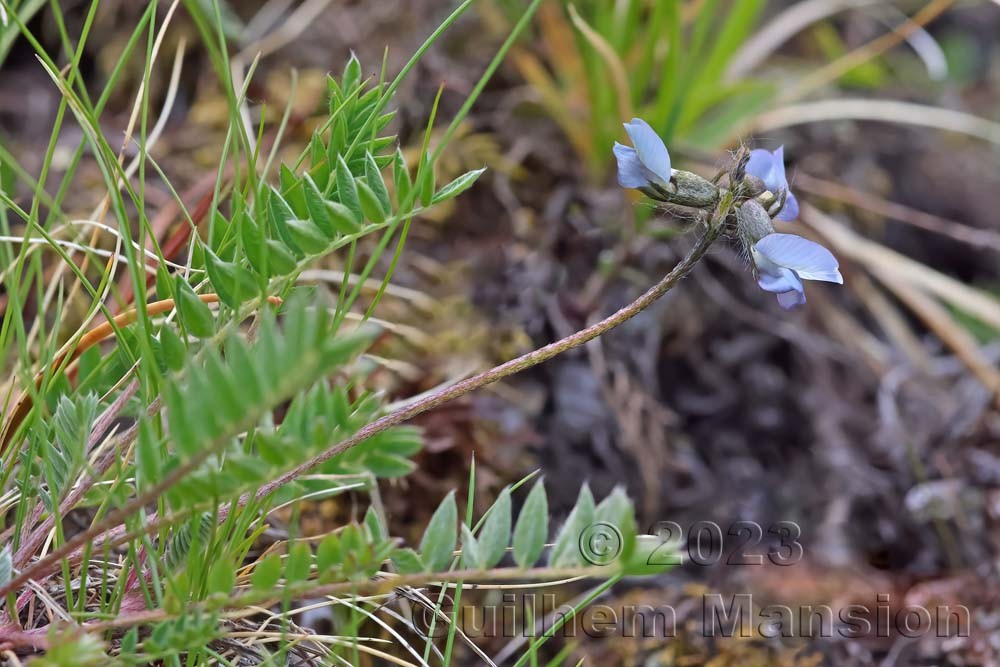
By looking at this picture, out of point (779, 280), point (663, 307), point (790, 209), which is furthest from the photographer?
point (663, 307)

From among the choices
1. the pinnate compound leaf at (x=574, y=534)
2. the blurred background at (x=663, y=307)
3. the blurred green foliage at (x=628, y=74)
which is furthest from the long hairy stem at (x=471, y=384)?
the blurred green foliage at (x=628, y=74)

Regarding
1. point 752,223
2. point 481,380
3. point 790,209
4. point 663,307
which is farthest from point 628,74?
point 481,380

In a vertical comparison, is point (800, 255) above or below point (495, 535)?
above

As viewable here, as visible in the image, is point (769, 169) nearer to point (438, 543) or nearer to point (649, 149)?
point (649, 149)

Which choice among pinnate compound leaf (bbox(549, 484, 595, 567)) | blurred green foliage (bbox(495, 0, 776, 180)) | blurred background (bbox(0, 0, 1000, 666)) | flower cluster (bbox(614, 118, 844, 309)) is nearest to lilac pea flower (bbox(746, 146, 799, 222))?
flower cluster (bbox(614, 118, 844, 309))

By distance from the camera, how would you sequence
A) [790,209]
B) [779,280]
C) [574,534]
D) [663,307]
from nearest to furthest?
1. [574,534]
2. [779,280]
3. [790,209]
4. [663,307]

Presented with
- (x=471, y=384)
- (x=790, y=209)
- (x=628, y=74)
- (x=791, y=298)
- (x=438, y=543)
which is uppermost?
(x=628, y=74)

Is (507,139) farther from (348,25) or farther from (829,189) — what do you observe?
(829,189)
